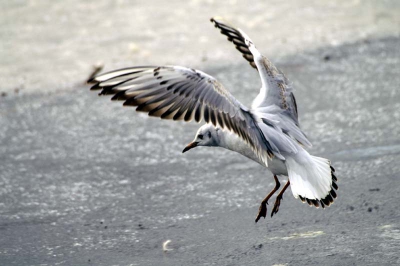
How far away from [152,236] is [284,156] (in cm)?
86

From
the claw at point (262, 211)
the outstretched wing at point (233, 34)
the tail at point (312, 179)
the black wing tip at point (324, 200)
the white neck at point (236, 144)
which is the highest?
the outstretched wing at point (233, 34)

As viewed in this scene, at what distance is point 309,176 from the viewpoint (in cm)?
421

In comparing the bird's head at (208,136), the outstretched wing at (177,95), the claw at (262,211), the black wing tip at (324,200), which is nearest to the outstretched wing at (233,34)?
the bird's head at (208,136)

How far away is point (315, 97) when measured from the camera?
6.26 meters

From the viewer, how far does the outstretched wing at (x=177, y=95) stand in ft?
13.3

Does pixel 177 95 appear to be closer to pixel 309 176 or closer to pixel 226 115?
pixel 226 115

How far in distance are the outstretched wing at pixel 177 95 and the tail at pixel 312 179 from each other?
1.27 ft

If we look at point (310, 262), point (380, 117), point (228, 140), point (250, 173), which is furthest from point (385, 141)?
point (310, 262)

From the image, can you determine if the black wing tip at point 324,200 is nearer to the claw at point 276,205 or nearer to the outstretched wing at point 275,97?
the claw at point 276,205

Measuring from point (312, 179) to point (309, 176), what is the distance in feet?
0.08

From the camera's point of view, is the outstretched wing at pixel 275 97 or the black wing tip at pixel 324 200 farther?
the outstretched wing at pixel 275 97

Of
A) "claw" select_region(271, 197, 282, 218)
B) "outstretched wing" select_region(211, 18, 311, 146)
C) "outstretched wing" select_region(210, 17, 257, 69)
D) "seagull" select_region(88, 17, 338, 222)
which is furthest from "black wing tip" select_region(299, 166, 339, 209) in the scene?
"outstretched wing" select_region(210, 17, 257, 69)

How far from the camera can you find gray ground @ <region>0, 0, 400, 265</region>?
413cm

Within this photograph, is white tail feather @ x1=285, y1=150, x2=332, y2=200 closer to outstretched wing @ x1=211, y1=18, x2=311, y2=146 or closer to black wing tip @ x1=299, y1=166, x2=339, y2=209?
black wing tip @ x1=299, y1=166, x2=339, y2=209
